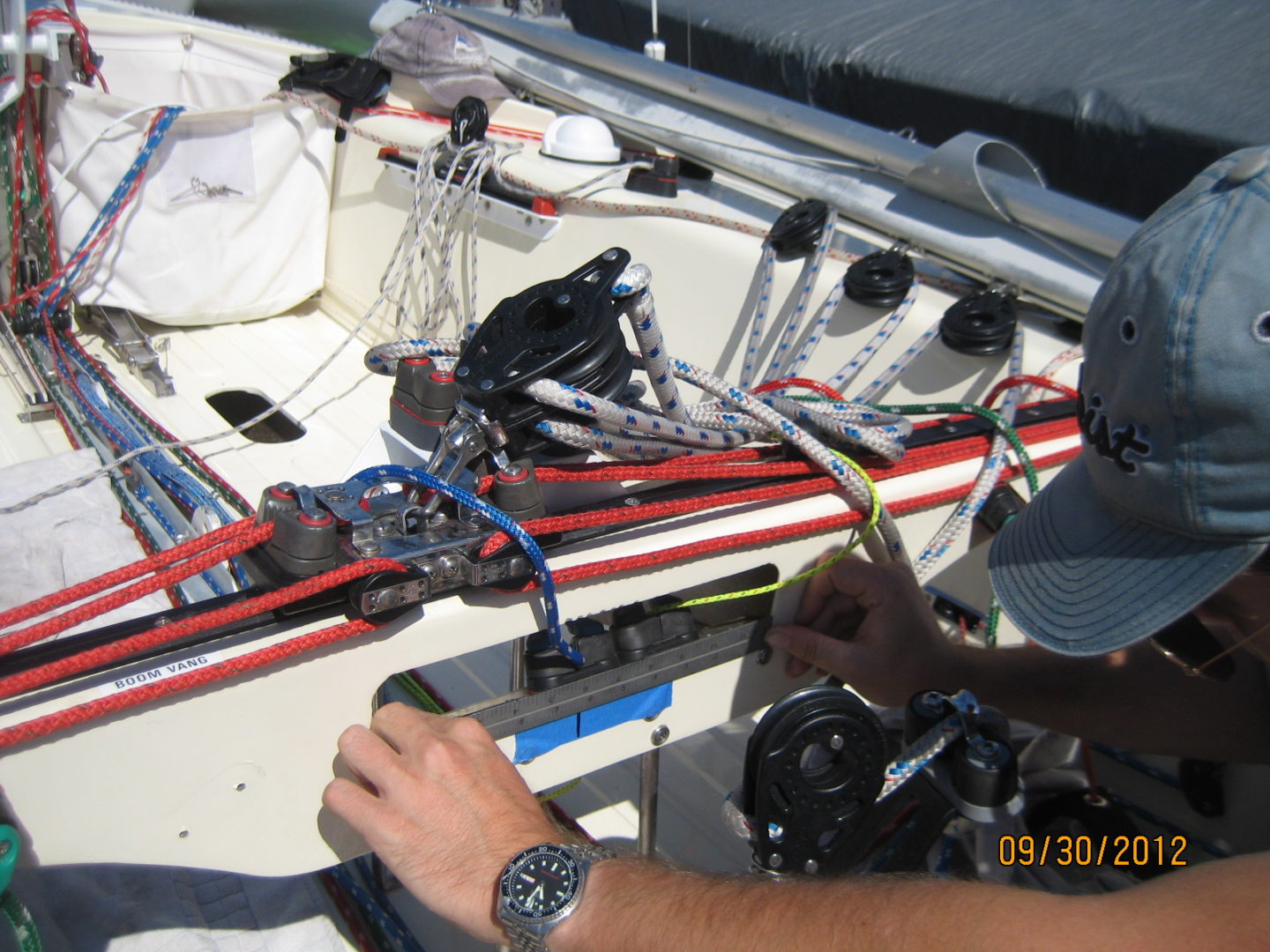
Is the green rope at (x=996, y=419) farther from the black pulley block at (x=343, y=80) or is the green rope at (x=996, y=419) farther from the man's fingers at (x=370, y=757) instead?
the black pulley block at (x=343, y=80)

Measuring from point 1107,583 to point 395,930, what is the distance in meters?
0.94

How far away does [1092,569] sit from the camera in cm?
90

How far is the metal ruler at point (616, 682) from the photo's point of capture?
39.4 inches

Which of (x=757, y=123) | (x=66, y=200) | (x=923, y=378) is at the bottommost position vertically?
(x=923, y=378)

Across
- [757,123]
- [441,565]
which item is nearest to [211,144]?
[757,123]

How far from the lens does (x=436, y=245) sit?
92.3 inches

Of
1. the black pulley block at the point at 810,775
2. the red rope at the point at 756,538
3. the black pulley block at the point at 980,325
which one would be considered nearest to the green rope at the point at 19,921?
the red rope at the point at 756,538

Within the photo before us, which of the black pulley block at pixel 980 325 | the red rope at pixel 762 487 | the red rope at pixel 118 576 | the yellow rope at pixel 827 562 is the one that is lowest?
the yellow rope at pixel 827 562

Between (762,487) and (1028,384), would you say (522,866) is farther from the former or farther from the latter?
(1028,384)

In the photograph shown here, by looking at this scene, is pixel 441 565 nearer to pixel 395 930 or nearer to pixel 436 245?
pixel 395 930

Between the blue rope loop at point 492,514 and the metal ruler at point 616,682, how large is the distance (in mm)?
105

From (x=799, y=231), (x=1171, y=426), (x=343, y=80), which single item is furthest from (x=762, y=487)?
(x=343, y=80)

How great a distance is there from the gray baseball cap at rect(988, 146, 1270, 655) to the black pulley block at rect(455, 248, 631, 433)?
1.50ft
